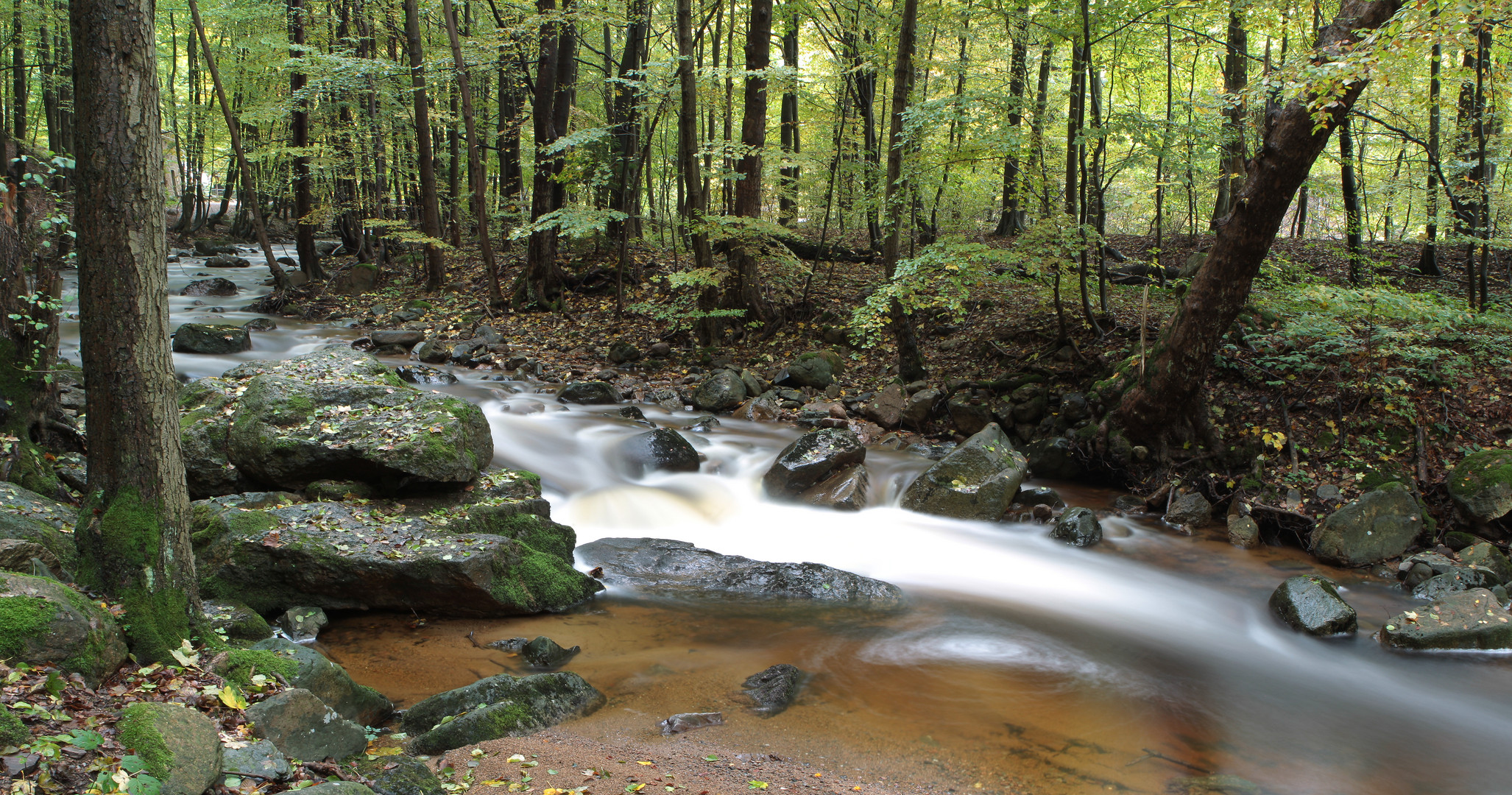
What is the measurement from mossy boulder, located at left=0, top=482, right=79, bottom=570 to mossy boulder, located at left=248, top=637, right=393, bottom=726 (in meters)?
1.05

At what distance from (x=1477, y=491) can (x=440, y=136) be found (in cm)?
2547

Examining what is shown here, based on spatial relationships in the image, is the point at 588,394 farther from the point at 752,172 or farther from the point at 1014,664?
the point at 1014,664

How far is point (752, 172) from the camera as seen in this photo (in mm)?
13219

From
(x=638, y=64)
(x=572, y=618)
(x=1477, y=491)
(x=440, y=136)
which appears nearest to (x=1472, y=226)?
(x=1477, y=491)

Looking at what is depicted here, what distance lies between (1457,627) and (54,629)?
8.86 metres

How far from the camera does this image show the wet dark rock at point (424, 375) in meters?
12.5

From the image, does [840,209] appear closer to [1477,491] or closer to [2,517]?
[1477,491]

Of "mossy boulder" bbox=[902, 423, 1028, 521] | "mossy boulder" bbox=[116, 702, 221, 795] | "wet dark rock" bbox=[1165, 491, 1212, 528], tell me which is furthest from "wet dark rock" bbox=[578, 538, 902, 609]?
"mossy boulder" bbox=[116, 702, 221, 795]

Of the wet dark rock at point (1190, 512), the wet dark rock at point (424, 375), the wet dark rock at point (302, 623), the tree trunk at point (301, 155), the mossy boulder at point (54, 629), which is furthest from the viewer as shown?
the tree trunk at point (301, 155)

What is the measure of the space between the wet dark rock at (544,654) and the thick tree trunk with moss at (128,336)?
6.60 feet

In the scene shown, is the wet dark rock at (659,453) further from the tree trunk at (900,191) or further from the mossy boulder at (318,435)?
the tree trunk at (900,191)

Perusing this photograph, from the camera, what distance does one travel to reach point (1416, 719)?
217 inches

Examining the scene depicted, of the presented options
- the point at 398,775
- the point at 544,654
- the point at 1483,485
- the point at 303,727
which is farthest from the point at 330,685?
the point at 1483,485

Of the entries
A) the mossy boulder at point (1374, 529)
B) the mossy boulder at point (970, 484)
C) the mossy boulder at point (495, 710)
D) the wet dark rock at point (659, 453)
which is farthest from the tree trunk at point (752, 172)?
the mossy boulder at point (495, 710)
